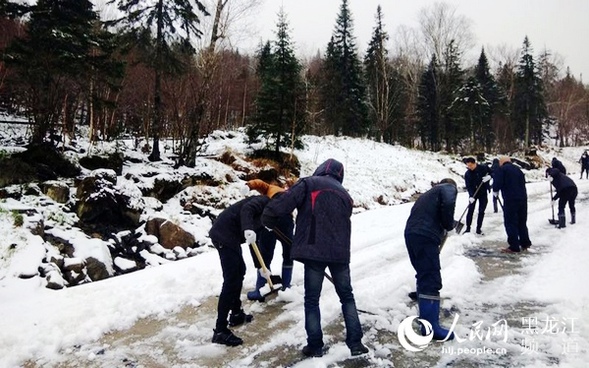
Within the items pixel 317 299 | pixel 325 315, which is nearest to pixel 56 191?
pixel 325 315

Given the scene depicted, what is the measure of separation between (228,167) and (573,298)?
1281 cm

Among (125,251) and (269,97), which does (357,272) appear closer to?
(125,251)

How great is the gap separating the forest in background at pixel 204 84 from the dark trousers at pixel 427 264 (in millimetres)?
11912

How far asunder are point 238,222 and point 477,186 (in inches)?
306

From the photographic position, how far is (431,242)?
4445mm

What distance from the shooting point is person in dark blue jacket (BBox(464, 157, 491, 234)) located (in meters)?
9.85

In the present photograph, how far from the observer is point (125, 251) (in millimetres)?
10164

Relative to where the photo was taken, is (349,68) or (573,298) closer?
(573,298)

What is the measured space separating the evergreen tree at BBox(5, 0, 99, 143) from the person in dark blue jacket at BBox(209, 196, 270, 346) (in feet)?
33.7

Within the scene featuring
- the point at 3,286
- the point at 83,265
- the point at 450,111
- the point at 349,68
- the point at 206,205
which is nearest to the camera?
the point at 3,286

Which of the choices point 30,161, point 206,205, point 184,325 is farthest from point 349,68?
point 184,325

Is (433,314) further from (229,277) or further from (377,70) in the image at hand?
(377,70)

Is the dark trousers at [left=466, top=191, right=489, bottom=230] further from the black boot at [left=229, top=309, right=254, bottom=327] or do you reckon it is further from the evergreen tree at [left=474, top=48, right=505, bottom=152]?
the evergreen tree at [left=474, top=48, right=505, bottom=152]

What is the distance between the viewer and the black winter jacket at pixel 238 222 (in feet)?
14.6
